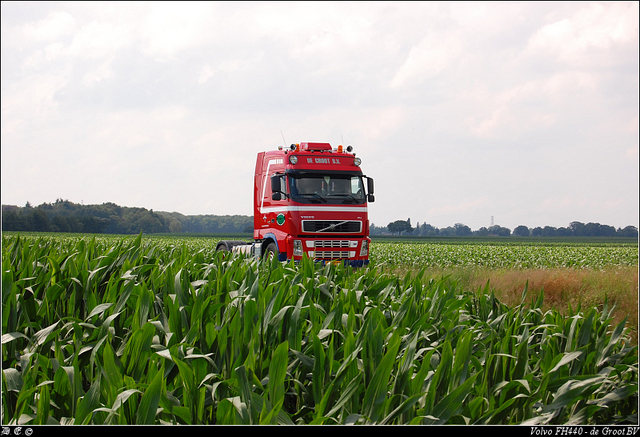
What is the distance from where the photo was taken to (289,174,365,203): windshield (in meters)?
12.4

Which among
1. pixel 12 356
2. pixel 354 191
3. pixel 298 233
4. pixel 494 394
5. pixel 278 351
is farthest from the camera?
pixel 354 191

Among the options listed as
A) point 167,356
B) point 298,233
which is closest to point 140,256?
→ point 167,356

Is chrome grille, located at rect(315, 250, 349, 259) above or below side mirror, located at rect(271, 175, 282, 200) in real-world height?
below

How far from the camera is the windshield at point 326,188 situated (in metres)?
12.4

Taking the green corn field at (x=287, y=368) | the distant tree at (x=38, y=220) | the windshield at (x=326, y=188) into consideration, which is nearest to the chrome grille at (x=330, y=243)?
the windshield at (x=326, y=188)

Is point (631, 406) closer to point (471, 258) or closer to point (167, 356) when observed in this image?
point (167, 356)

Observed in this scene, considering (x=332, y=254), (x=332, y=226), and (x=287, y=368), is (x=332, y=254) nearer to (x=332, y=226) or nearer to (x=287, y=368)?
(x=332, y=226)

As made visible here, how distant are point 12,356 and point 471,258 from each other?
20517 millimetres

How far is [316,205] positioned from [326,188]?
67cm

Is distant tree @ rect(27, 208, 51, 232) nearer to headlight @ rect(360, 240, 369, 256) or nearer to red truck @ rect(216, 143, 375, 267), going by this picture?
red truck @ rect(216, 143, 375, 267)

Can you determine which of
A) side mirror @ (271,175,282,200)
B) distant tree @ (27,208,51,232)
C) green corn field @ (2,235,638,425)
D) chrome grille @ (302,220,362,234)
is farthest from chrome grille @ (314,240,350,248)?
distant tree @ (27,208,51,232)

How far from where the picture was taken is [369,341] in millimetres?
2836

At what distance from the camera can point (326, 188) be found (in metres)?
12.7

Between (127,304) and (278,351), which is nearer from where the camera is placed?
(278,351)
